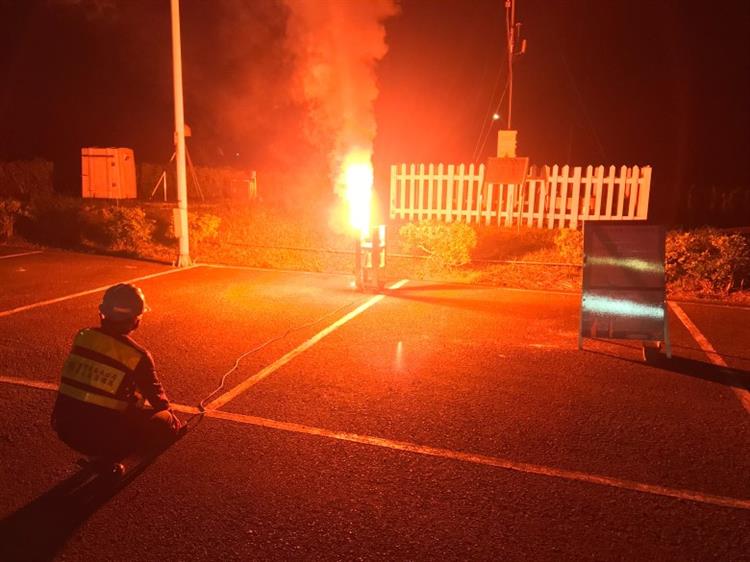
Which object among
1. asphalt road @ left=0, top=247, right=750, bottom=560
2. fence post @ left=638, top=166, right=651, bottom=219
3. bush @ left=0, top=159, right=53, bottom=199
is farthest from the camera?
bush @ left=0, top=159, right=53, bottom=199

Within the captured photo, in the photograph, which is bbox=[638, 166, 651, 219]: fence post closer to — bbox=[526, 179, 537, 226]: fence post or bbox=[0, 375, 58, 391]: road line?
bbox=[526, 179, 537, 226]: fence post

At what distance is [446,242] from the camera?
10641 millimetres

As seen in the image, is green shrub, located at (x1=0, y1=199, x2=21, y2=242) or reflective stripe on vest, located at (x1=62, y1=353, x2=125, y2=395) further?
green shrub, located at (x1=0, y1=199, x2=21, y2=242)

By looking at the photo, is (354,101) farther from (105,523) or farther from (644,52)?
(644,52)

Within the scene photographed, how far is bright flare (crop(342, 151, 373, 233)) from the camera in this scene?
9.34m

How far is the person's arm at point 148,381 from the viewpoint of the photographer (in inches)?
140

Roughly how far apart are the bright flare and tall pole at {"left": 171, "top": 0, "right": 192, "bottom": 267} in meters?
2.99

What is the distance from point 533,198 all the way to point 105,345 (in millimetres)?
12400

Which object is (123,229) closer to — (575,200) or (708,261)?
(575,200)

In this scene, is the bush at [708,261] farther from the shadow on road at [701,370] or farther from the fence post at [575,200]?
the fence post at [575,200]

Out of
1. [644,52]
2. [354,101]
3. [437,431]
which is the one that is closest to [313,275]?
[354,101]

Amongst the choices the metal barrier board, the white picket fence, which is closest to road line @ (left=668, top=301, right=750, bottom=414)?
the metal barrier board

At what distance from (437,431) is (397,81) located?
2181cm

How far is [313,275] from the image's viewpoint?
10.4 meters
